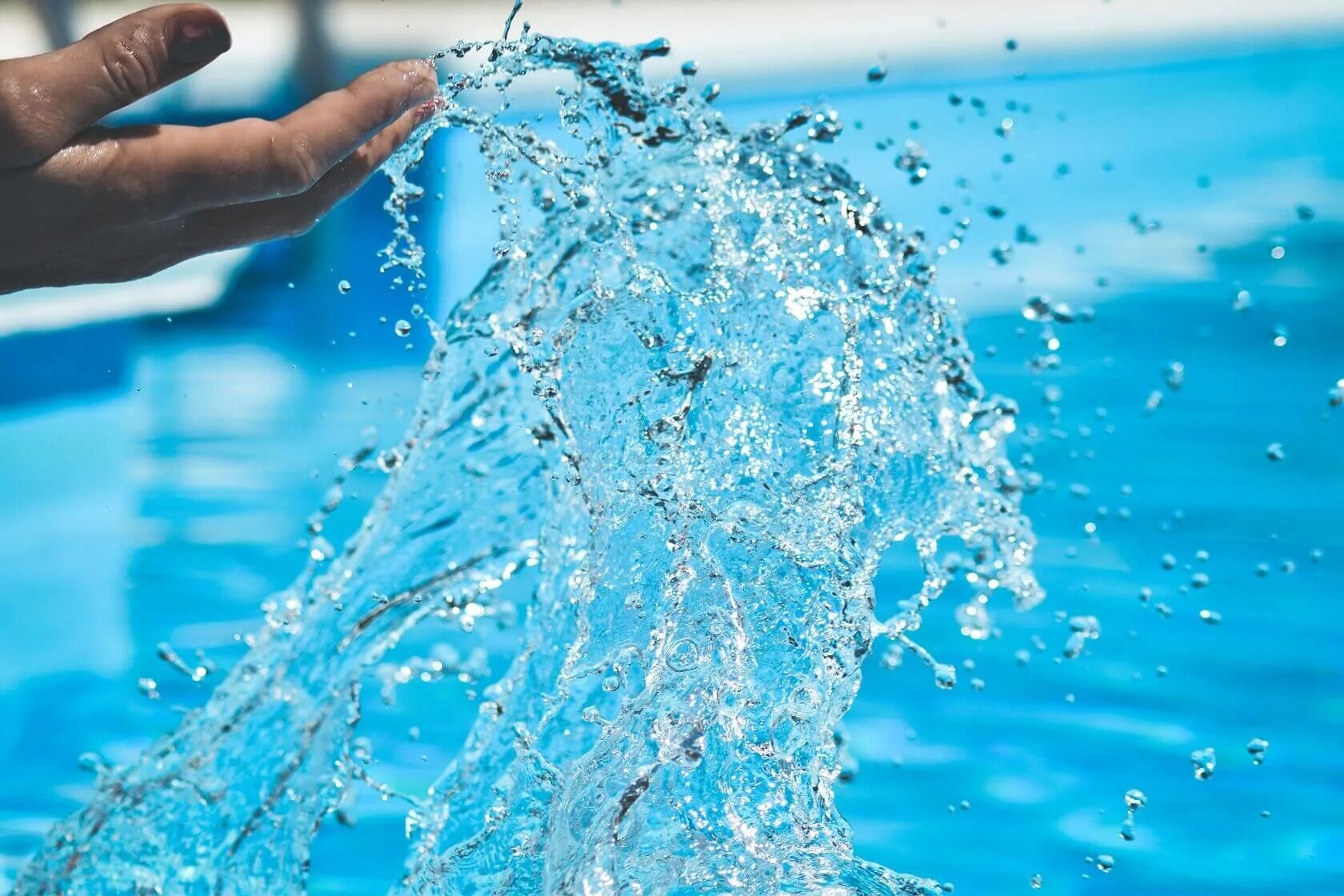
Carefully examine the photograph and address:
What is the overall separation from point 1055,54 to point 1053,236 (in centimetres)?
73

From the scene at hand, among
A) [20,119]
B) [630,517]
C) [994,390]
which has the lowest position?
[20,119]

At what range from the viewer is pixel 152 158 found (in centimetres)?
86

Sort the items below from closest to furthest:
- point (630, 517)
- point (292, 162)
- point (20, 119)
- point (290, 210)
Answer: point (20, 119) < point (292, 162) < point (290, 210) < point (630, 517)

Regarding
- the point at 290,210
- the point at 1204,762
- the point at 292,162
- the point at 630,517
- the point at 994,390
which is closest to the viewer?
the point at 292,162

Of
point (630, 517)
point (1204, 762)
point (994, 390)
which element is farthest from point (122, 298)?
point (1204, 762)

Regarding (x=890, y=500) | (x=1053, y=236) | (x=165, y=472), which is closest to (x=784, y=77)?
(x=1053, y=236)

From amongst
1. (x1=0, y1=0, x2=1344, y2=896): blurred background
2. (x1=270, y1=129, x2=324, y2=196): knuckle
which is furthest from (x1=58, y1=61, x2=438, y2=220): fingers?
(x1=0, y1=0, x2=1344, y2=896): blurred background

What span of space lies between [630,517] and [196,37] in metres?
0.60

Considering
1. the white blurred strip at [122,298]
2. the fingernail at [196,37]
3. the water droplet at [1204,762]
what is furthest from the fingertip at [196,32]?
the white blurred strip at [122,298]

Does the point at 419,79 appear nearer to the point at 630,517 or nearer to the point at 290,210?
the point at 290,210

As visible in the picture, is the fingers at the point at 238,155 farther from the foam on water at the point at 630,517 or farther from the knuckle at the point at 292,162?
the foam on water at the point at 630,517

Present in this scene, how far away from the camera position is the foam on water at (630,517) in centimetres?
119

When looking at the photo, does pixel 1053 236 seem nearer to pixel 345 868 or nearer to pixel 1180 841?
pixel 1180 841

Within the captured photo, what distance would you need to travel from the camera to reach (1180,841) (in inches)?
63.1
